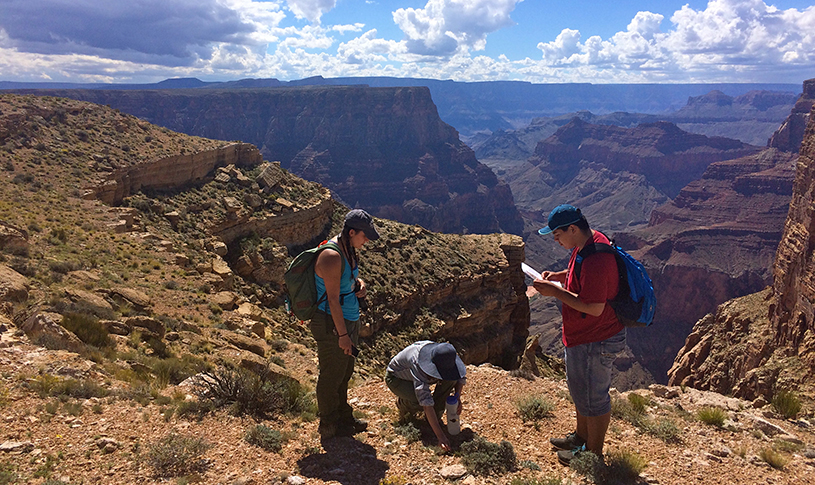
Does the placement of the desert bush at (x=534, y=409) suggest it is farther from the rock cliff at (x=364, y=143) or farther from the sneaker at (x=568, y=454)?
the rock cliff at (x=364, y=143)

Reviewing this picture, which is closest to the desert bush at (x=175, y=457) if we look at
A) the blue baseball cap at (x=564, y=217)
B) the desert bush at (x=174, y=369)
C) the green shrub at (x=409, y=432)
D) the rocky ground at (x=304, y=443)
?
the rocky ground at (x=304, y=443)

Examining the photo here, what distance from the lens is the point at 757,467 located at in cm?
584

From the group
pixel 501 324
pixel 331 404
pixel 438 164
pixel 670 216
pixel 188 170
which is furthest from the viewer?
pixel 438 164

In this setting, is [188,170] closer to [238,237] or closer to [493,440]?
[238,237]

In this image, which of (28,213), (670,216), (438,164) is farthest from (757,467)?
(438,164)

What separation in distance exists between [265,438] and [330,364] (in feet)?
3.59

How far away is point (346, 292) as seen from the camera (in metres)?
5.48

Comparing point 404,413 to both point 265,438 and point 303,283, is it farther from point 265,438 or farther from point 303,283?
point 303,283

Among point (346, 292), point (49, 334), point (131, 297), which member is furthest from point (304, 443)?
point (131, 297)

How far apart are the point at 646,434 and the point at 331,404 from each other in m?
4.43

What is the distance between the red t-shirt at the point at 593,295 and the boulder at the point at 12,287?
9.11 meters

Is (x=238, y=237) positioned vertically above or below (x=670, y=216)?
above

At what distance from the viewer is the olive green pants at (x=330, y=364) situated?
5484mm

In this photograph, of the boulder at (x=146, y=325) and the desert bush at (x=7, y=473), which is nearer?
the desert bush at (x=7, y=473)
